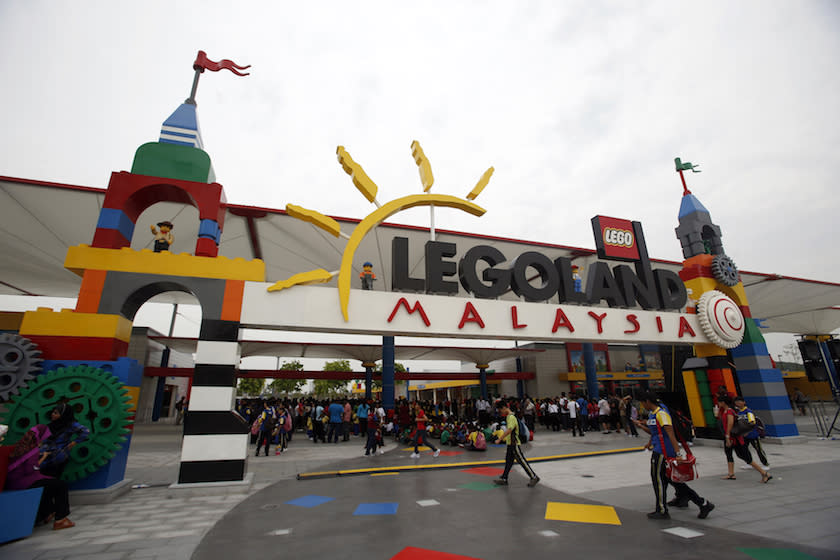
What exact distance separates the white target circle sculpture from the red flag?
14.6 metres

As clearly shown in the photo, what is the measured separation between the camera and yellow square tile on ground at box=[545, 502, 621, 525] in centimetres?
480

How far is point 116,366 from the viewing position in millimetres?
6762

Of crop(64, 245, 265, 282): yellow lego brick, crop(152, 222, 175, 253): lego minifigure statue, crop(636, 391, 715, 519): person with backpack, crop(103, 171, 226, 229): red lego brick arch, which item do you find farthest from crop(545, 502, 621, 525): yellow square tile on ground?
crop(152, 222, 175, 253): lego minifigure statue

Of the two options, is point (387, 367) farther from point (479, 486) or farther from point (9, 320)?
point (9, 320)

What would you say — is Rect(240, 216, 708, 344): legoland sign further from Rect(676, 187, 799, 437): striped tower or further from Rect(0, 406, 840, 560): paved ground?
Rect(0, 406, 840, 560): paved ground

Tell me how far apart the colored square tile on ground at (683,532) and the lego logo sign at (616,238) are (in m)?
8.76

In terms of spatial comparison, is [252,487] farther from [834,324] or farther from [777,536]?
[834,324]

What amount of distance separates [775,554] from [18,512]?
8.09 meters

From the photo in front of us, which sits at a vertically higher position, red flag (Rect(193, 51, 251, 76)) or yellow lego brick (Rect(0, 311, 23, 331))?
red flag (Rect(193, 51, 251, 76))

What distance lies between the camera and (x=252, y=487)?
23.9 ft

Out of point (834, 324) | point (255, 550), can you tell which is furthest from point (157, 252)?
point (834, 324)

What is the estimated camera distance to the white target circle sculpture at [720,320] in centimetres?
1147

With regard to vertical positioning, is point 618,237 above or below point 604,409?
above

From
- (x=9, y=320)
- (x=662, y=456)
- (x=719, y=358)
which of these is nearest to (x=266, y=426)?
(x=662, y=456)
